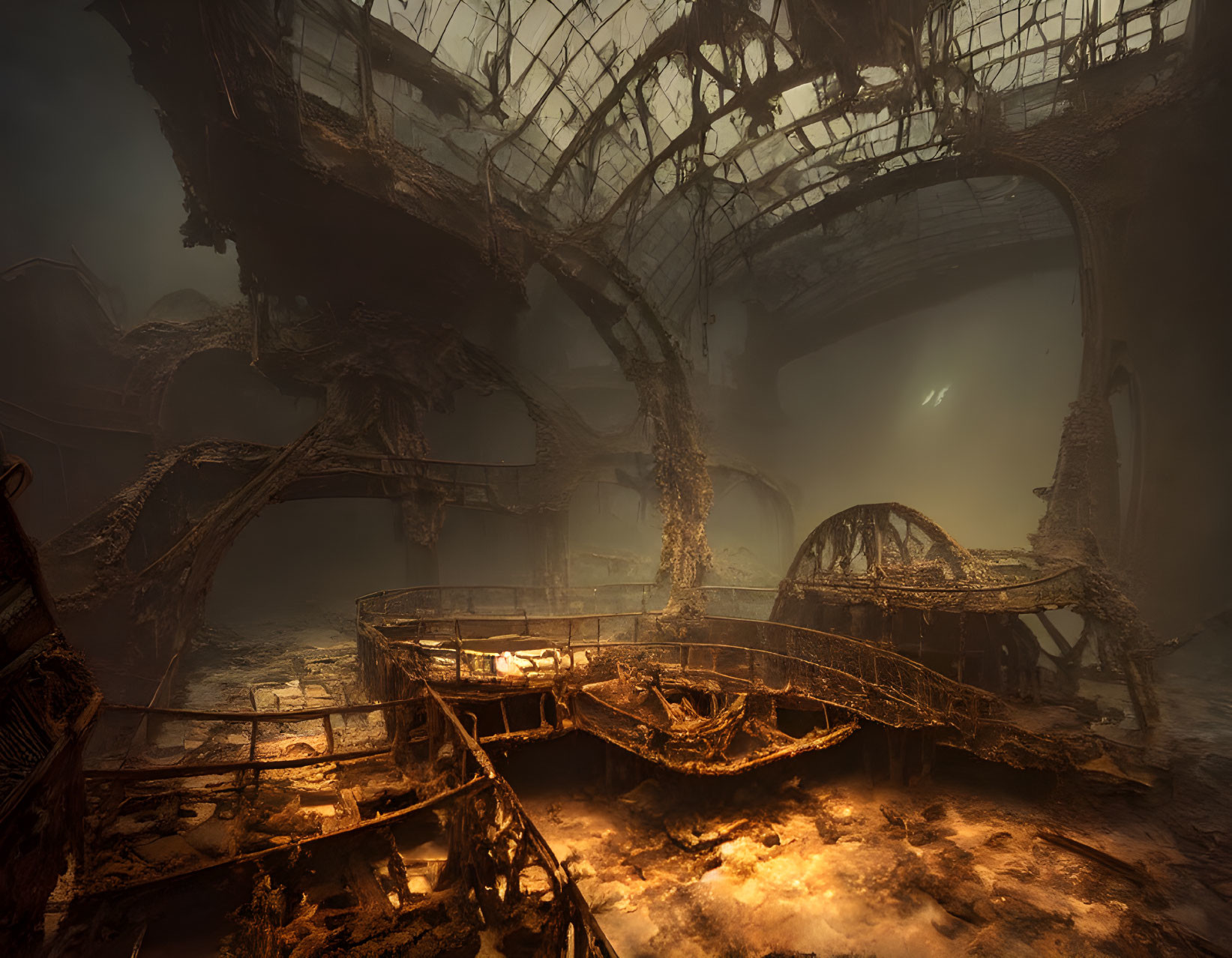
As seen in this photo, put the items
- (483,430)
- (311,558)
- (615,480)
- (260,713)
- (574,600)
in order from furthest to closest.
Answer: (483,430) < (311,558) < (615,480) < (574,600) < (260,713)

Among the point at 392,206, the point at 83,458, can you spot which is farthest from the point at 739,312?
the point at 83,458

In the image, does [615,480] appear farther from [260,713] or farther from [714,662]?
[260,713]

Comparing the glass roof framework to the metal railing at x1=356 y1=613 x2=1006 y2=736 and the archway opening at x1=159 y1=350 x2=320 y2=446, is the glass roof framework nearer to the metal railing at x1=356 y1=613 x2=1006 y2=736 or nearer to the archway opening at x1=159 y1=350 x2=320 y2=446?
the metal railing at x1=356 y1=613 x2=1006 y2=736

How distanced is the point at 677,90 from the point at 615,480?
49.4 ft

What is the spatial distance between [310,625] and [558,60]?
2171cm

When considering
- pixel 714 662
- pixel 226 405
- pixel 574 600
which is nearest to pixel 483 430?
pixel 574 600

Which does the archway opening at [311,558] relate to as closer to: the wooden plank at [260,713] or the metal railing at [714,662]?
the metal railing at [714,662]

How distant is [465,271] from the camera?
58.6ft

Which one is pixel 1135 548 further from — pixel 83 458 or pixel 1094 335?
pixel 83 458

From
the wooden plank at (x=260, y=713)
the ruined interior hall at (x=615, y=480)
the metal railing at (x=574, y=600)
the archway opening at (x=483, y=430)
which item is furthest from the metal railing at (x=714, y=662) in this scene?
the archway opening at (x=483, y=430)

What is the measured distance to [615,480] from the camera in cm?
2503

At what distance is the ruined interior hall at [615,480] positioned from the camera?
5074 mm

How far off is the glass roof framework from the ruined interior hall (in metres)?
0.18

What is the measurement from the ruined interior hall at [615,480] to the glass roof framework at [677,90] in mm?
177
